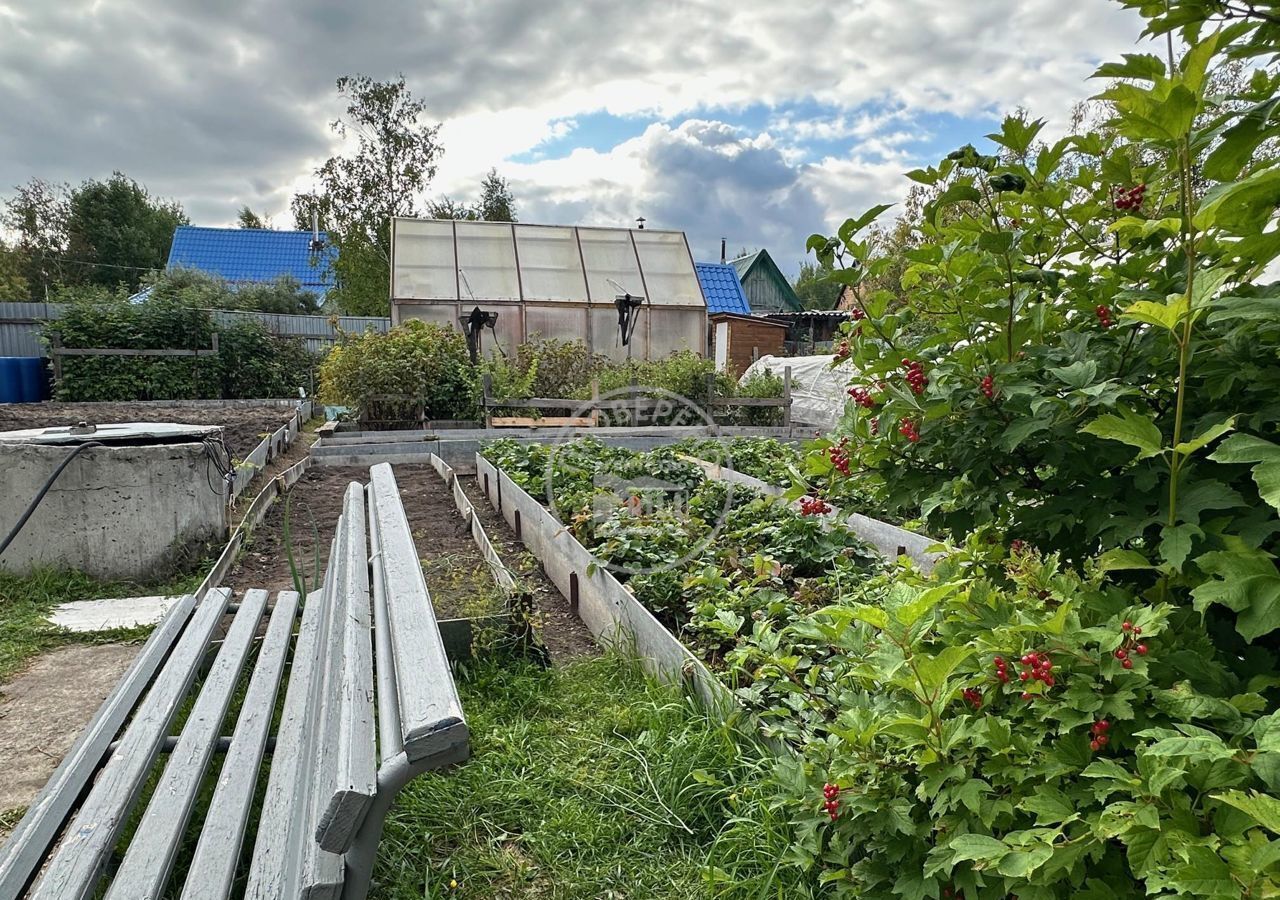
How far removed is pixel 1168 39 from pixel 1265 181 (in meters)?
0.37

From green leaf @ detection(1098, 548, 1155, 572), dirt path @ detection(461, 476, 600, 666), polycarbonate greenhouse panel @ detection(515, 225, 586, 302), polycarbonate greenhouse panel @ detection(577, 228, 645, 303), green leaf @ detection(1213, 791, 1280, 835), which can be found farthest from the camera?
polycarbonate greenhouse panel @ detection(577, 228, 645, 303)

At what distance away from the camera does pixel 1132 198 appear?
132 cm

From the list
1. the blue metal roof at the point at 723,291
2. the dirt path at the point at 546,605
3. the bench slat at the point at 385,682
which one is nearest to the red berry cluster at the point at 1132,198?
the bench slat at the point at 385,682

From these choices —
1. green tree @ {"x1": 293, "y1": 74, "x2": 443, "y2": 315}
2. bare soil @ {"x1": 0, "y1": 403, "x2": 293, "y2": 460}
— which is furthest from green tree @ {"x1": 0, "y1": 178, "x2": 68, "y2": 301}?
bare soil @ {"x1": 0, "y1": 403, "x2": 293, "y2": 460}

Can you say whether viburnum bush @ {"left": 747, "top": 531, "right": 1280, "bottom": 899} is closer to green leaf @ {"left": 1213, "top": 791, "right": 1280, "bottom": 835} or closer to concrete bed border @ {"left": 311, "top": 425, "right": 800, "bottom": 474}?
green leaf @ {"left": 1213, "top": 791, "right": 1280, "bottom": 835}

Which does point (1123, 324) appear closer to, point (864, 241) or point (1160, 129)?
point (1160, 129)

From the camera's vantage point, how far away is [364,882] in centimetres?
140

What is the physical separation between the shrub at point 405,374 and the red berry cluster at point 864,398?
33.9ft

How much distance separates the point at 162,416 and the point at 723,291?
2171 centimetres

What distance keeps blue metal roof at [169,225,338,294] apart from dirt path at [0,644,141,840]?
32.9 metres

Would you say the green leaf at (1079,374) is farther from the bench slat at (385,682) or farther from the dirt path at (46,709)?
the dirt path at (46,709)

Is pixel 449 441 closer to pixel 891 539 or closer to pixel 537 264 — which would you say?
pixel 891 539

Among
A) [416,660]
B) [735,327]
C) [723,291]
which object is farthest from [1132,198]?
[723,291]

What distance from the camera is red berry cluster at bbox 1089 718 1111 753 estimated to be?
1.10m
